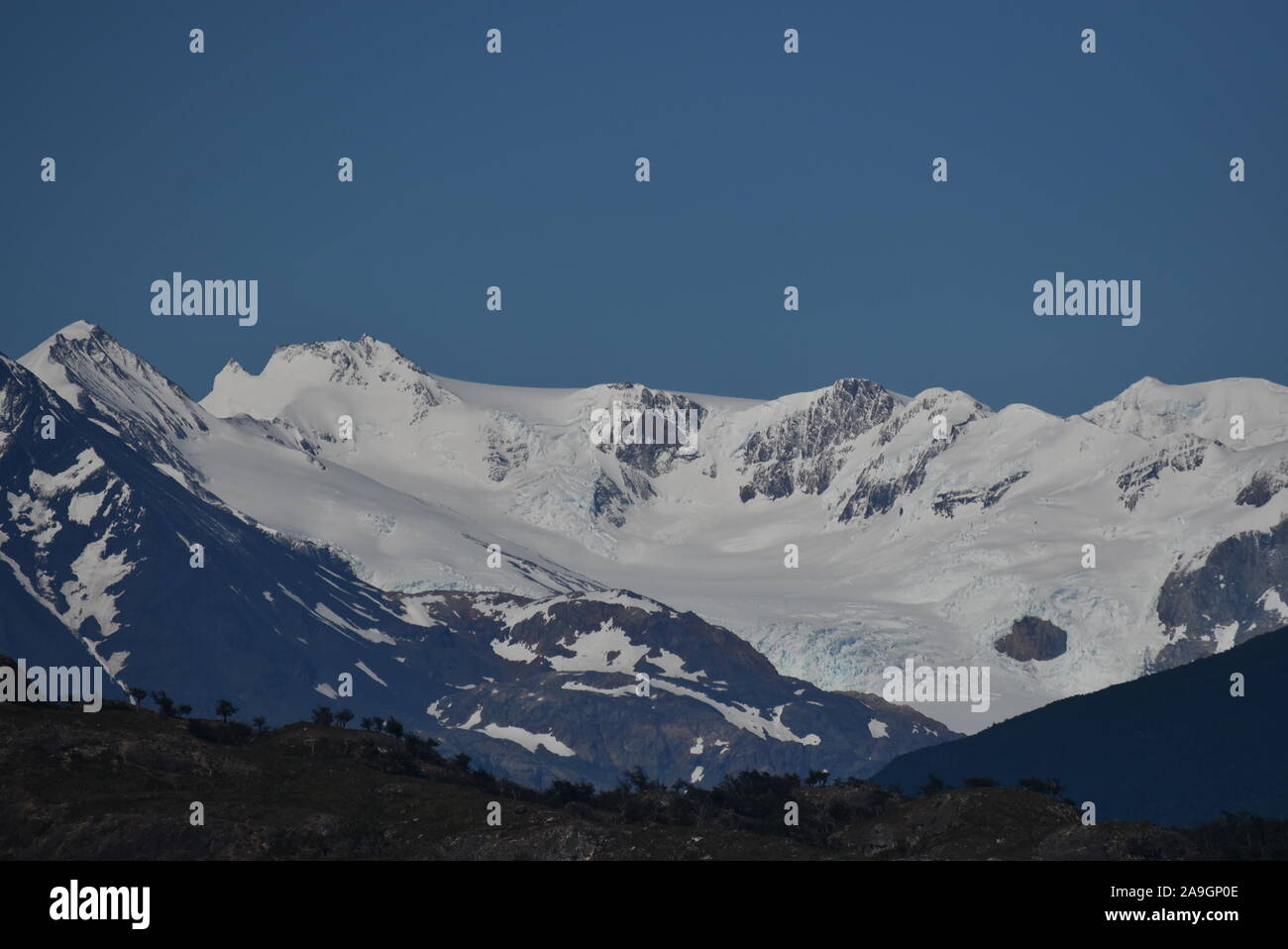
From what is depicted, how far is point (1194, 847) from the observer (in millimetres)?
162125

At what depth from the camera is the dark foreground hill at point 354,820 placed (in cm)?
15962

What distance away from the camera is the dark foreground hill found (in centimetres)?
15962

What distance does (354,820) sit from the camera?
169 m

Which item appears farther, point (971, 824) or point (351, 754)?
point (351, 754)
